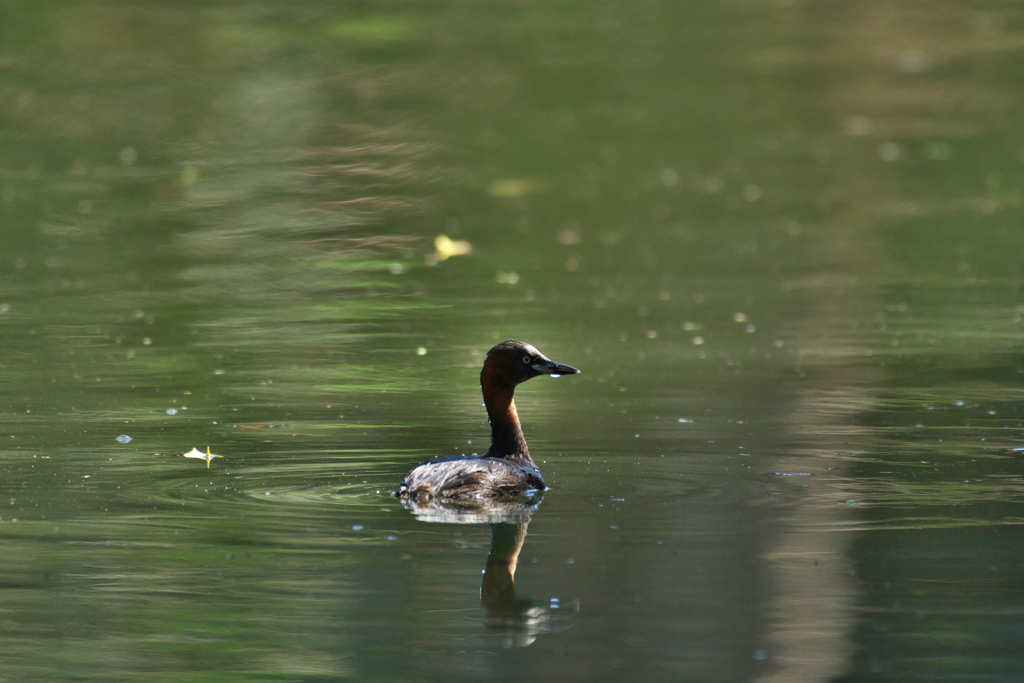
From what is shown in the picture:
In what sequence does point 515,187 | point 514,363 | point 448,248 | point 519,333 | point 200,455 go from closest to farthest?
point 514,363 < point 200,455 < point 519,333 < point 448,248 < point 515,187

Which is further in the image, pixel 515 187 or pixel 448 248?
pixel 515 187

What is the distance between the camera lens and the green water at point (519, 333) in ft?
19.3

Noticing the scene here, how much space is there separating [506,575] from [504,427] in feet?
5.47

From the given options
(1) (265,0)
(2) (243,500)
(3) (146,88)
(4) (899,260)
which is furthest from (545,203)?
(2) (243,500)

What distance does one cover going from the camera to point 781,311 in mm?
13086

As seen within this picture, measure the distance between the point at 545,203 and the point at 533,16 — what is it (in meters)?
7.91

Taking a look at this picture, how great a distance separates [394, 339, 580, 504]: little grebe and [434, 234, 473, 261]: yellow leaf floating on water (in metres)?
7.89

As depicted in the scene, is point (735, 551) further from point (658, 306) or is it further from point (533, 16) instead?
point (533, 16)

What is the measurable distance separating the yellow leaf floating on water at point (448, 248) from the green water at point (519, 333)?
188 mm

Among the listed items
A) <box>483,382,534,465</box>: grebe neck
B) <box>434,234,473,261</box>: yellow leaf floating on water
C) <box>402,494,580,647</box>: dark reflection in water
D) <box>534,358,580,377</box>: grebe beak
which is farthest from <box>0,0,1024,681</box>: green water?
<box>534,358,580,377</box>: grebe beak

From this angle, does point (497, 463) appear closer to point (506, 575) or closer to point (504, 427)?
point (504, 427)

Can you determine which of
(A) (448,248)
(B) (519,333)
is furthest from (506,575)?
(A) (448,248)

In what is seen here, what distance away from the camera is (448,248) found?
52.7 feet

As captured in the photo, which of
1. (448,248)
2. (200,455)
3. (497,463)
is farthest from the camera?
(448,248)
